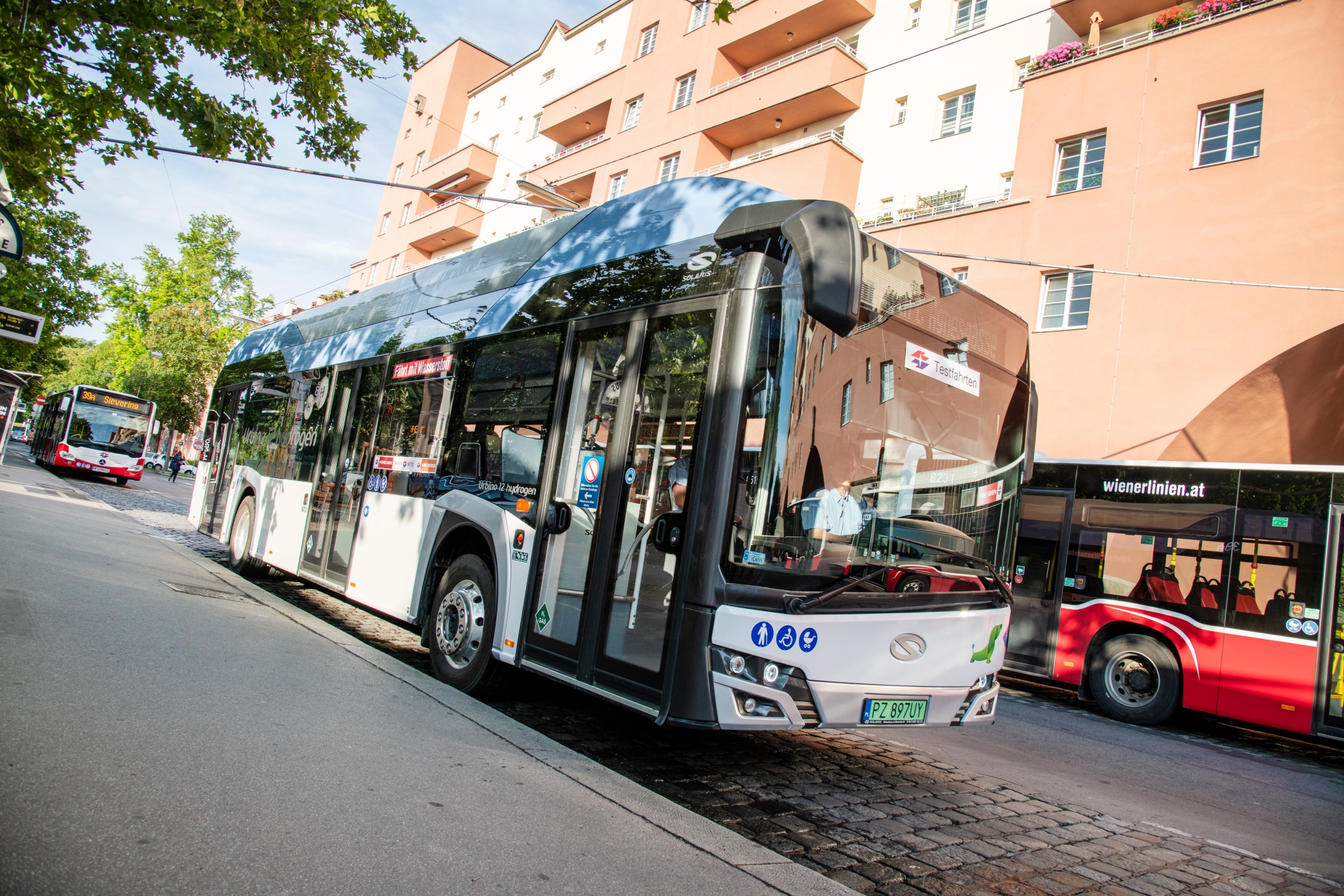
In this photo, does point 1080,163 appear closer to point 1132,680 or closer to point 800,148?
point 800,148

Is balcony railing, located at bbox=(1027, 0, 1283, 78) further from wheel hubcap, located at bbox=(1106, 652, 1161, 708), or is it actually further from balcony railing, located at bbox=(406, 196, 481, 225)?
balcony railing, located at bbox=(406, 196, 481, 225)

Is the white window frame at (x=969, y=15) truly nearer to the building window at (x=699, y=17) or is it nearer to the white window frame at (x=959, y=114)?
the white window frame at (x=959, y=114)

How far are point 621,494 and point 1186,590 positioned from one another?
7692mm

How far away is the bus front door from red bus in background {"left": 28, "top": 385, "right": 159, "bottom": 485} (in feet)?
94.8

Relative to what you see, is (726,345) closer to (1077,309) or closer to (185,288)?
(1077,309)

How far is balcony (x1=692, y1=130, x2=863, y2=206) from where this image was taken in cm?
1972

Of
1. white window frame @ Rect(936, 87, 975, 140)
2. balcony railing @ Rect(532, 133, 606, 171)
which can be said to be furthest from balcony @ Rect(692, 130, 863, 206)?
balcony railing @ Rect(532, 133, 606, 171)

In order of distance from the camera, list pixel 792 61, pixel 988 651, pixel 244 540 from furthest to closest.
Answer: pixel 792 61 → pixel 244 540 → pixel 988 651

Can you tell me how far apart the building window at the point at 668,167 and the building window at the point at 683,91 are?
149 cm

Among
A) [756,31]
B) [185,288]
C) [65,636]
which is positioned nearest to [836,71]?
[756,31]

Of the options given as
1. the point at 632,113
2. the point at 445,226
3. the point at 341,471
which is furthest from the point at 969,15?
the point at 445,226

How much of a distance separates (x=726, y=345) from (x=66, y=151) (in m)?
10.7

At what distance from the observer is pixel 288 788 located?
3.58m

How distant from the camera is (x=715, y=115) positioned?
23328 mm
